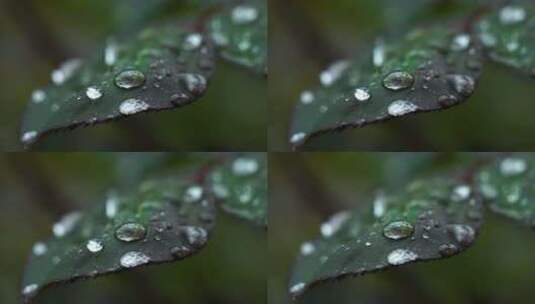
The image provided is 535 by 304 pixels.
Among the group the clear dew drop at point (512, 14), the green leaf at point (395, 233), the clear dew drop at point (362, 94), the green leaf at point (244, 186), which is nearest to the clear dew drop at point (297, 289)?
the green leaf at point (395, 233)

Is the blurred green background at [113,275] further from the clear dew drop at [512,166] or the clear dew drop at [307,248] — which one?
the clear dew drop at [512,166]

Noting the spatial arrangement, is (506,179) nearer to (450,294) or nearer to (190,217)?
(450,294)

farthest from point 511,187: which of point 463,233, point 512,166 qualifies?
point 463,233

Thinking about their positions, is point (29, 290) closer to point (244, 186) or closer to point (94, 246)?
point (94, 246)

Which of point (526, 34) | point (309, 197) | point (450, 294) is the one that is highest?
point (526, 34)

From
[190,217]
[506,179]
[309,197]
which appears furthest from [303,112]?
[506,179]
